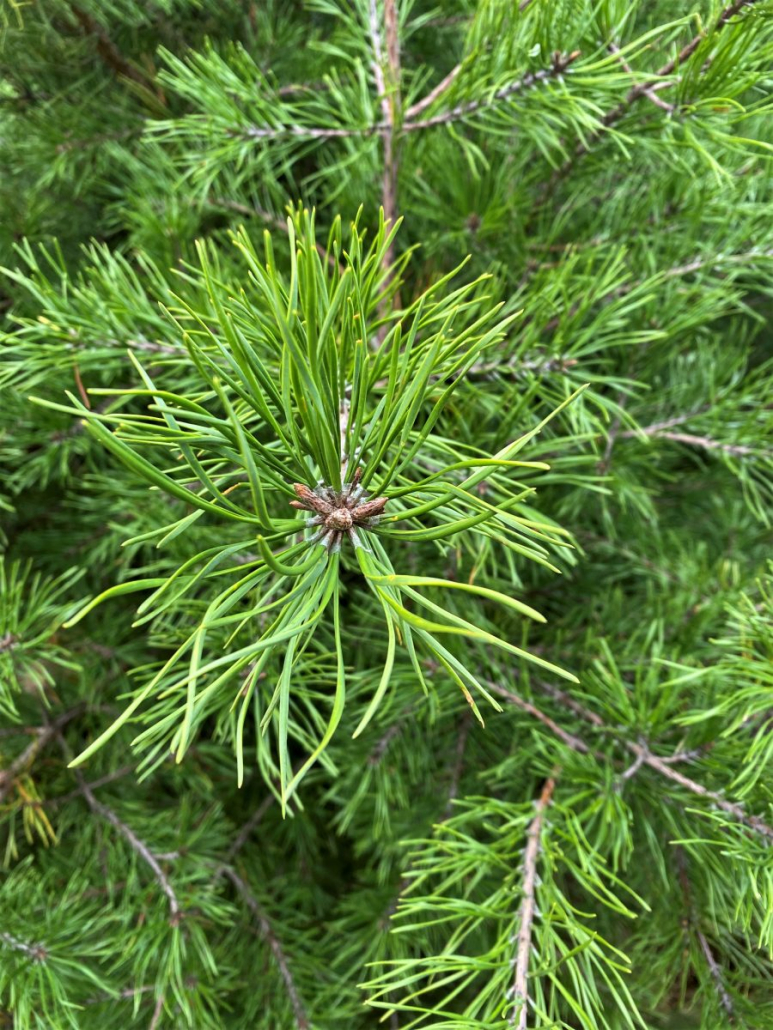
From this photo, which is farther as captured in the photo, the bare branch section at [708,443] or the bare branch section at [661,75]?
the bare branch section at [708,443]

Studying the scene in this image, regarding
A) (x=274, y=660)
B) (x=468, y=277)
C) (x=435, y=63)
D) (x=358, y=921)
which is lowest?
(x=358, y=921)

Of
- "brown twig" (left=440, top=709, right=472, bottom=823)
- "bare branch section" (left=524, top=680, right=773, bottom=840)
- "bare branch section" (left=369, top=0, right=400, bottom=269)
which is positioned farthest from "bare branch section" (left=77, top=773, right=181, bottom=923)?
"bare branch section" (left=369, top=0, right=400, bottom=269)

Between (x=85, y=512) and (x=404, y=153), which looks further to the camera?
(x=85, y=512)

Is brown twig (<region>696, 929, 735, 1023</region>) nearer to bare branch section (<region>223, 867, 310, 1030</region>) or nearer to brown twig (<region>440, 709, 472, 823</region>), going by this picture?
brown twig (<region>440, 709, 472, 823</region>)

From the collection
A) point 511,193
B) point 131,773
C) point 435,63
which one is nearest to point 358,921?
point 131,773

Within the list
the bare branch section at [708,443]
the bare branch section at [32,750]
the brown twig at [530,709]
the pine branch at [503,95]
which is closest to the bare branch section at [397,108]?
the pine branch at [503,95]

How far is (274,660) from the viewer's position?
37cm

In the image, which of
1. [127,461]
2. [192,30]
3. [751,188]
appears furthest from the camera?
[192,30]

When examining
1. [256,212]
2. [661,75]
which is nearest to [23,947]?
[256,212]

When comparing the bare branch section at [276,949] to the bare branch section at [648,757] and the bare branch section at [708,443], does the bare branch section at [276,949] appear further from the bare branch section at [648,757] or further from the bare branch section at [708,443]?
the bare branch section at [708,443]

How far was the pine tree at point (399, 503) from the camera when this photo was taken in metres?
0.26

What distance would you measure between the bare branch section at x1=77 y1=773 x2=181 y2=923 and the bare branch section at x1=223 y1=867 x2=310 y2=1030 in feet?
0.21

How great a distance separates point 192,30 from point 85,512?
47 cm

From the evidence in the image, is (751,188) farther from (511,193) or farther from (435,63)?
(435,63)
